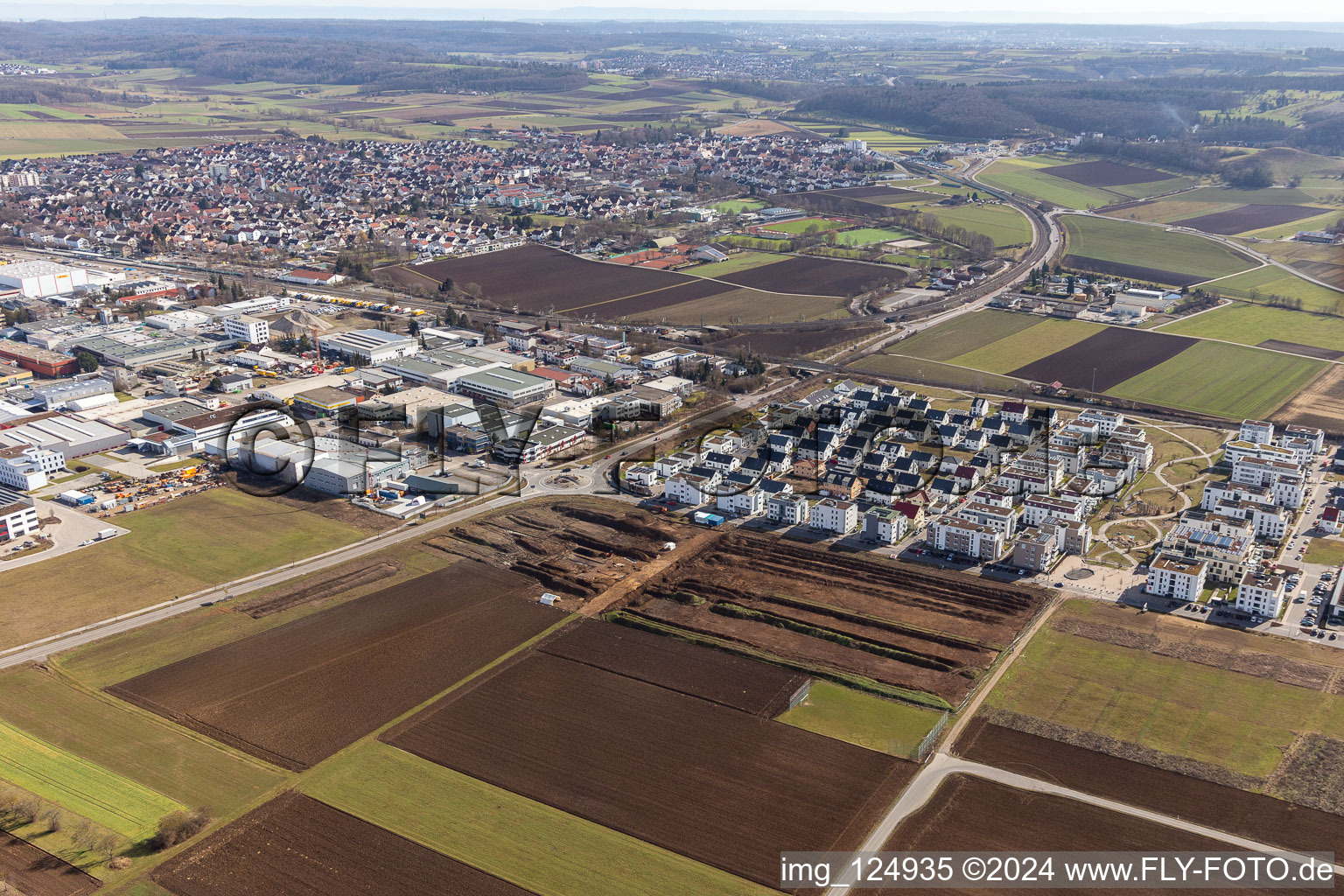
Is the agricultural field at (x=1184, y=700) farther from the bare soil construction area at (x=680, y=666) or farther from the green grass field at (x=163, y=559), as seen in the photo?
the green grass field at (x=163, y=559)

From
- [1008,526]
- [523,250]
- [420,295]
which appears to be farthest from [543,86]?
[1008,526]

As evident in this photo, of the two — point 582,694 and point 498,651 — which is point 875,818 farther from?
point 498,651

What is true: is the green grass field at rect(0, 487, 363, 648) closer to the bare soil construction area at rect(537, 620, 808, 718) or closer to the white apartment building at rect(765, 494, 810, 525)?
the bare soil construction area at rect(537, 620, 808, 718)

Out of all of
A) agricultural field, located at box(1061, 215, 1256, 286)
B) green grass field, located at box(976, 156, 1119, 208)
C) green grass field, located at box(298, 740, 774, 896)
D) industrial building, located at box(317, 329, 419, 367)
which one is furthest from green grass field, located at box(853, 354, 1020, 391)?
green grass field, located at box(976, 156, 1119, 208)

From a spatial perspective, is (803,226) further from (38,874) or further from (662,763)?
(38,874)

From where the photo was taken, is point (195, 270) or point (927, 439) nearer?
point (927, 439)

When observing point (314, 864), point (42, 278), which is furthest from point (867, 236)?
point (314, 864)
